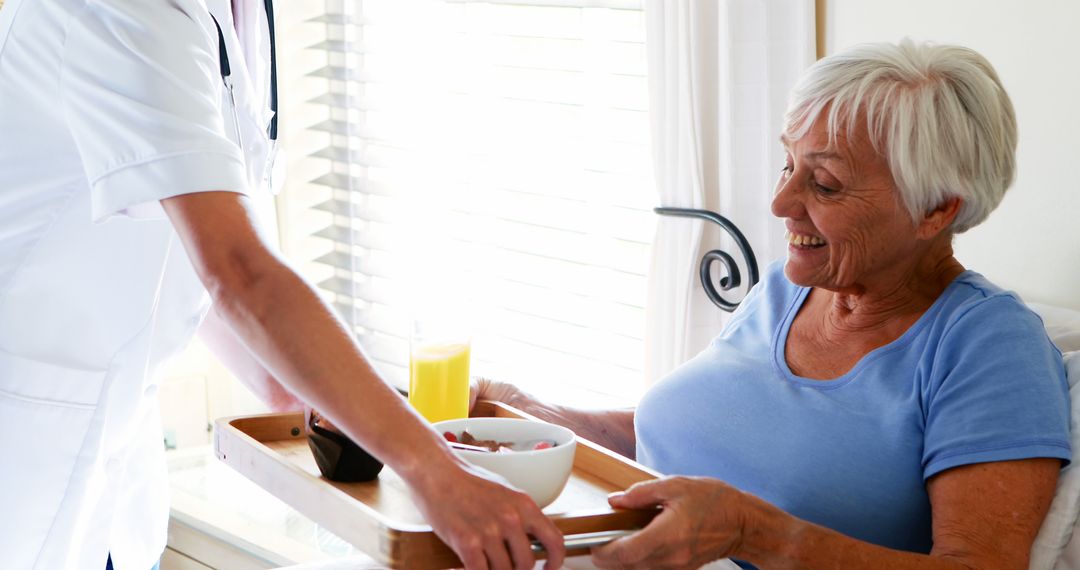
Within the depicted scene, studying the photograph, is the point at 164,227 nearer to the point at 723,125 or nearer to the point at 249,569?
the point at 723,125

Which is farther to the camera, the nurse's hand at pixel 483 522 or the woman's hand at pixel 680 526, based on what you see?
the woman's hand at pixel 680 526

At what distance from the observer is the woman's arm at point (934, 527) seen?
1281mm

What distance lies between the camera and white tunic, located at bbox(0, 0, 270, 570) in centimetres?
118

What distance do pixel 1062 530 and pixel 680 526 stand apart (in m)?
0.46

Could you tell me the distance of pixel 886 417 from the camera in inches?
57.4

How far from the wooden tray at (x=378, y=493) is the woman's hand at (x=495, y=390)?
0.35 feet

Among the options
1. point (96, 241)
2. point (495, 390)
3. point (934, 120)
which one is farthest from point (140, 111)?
point (934, 120)

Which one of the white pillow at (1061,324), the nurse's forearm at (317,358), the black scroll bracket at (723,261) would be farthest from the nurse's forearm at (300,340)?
the black scroll bracket at (723,261)

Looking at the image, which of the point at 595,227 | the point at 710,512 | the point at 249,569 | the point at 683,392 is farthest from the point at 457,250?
the point at 710,512

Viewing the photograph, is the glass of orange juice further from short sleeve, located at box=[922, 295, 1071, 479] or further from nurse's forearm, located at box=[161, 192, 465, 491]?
short sleeve, located at box=[922, 295, 1071, 479]

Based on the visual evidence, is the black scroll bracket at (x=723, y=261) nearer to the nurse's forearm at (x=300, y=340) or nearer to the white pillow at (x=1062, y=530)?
the white pillow at (x=1062, y=530)

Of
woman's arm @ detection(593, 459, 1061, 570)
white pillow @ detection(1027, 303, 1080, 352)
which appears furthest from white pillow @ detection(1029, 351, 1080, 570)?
white pillow @ detection(1027, 303, 1080, 352)

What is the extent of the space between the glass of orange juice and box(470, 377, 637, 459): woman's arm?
25 centimetres

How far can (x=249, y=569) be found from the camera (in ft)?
8.29
